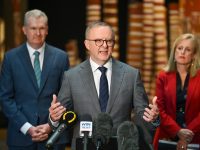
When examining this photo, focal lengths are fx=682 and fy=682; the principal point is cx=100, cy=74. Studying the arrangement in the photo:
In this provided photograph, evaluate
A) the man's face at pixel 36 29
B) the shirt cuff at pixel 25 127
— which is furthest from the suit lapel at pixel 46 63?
the shirt cuff at pixel 25 127

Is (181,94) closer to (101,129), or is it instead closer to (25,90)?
(25,90)

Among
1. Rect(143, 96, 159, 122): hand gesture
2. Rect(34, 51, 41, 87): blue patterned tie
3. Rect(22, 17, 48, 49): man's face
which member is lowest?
Rect(143, 96, 159, 122): hand gesture

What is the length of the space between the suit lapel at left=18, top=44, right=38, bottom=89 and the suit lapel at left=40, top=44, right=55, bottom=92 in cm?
6

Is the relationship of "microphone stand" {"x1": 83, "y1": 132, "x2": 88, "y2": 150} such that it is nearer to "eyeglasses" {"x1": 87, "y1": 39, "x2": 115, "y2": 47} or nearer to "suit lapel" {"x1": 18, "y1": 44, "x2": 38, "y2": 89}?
"eyeglasses" {"x1": 87, "y1": 39, "x2": 115, "y2": 47}

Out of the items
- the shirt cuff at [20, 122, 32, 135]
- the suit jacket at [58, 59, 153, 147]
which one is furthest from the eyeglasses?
the shirt cuff at [20, 122, 32, 135]

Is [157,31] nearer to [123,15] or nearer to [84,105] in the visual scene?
[123,15]

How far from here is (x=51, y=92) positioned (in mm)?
4988

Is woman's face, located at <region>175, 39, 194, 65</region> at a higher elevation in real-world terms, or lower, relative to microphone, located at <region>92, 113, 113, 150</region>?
higher

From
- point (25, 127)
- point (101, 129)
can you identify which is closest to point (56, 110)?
point (101, 129)

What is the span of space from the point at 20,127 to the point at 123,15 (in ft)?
12.5

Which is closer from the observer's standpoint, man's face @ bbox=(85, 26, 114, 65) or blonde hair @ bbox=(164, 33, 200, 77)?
man's face @ bbox=(85, 26, 114, 65)

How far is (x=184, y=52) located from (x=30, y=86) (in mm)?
1209

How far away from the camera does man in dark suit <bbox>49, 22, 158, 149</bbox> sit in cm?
411

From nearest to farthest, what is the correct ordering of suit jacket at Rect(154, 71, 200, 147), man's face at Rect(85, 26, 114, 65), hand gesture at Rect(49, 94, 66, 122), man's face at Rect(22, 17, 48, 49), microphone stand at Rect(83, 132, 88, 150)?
microphone stand at Rect(83, 132, 88, 150) → hand gesture at Rect(49, 94, 66, 122) → man's face at Rect(85, 26, 114, 65) → man's face at Rect(22, 17, 48, 49) → suit jacket at Rect(154, 71, 200, 147)
